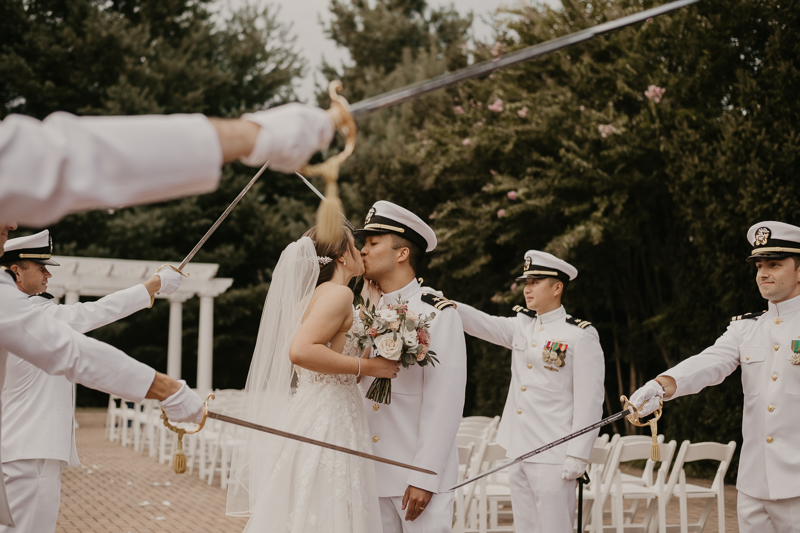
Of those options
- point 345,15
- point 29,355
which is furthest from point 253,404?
point 345,15

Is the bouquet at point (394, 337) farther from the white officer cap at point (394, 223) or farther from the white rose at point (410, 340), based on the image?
the white officer cap at point (394, 223)

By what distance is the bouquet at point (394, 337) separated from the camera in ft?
12.0

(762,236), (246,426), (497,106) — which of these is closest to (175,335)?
(497,106)

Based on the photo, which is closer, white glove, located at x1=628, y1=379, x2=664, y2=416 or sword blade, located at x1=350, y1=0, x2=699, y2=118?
sword blade, located at x1=350, y1=0, x2=699, y2=118

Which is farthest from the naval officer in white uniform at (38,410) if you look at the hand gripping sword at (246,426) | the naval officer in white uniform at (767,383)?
the naval officer in white uniform at (767,383)

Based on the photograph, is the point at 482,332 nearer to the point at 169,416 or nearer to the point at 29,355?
the point at 169,416

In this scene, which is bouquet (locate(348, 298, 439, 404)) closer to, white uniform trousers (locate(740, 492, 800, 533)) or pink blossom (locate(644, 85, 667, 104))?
white uniform trousers (locate(740, 492, 800, 533))

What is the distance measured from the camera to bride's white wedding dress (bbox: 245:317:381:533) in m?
3.54

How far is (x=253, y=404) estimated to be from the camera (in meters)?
4.28

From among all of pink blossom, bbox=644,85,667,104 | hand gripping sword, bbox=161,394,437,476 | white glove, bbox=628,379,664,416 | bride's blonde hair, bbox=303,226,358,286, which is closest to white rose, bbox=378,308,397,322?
bride's blonde hair, bbox=303,226,358,286

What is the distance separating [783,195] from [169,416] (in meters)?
8.14

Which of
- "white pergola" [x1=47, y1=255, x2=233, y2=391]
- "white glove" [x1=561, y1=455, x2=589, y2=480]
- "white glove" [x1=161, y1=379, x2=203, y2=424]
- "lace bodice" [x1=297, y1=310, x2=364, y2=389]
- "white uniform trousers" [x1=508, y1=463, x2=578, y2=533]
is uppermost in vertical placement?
"white pergola" [x1=47, y1=255, x2=233, y2=391]

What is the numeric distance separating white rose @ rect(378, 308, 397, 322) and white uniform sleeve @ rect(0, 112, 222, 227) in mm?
1974

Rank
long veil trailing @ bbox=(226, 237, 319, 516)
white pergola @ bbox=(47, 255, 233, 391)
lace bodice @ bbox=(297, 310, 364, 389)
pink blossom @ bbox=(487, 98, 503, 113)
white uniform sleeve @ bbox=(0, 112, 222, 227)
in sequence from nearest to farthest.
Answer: white uniform sleeve @ bbox=(0, 112, 222, 227) → lace bodice @ bbox=(297, 310, 364, 389) → long veil trailing @ bbox=(226, 237, 319, 516) → pink blossom @ bbox=(487, 98, 503, 113) → white pergola @ bbox=(47, 255, 233, 391)
